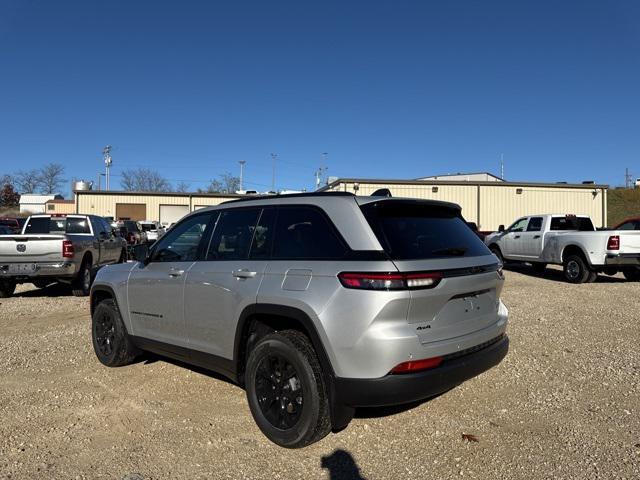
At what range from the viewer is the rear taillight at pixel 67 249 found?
9688mm

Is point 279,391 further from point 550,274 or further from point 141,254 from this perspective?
point 550,274

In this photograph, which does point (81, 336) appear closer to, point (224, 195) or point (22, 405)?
point (22, 405)

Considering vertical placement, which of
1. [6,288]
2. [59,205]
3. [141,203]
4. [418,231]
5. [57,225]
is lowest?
[6,288]

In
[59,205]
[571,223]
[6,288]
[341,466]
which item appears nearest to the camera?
[341,466]

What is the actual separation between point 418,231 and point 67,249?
8.44 metres

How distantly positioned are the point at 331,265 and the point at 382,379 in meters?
0.79

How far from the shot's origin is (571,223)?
14383 mm

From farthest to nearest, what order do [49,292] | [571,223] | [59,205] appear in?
[59,205] → [571,223] → [49,292]

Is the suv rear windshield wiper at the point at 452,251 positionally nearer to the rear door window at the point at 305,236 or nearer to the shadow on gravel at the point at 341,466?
the rear door window at the point at 305,236

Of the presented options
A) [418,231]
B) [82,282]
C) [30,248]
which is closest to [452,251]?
[418,231]

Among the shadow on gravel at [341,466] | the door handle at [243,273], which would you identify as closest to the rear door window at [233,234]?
the door handle at [243,273]

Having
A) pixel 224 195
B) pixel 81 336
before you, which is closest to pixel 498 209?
pixel 224 195

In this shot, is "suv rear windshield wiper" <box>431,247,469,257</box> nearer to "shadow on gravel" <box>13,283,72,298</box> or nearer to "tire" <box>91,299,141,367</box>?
"tire" <box>91,299,141,367</box>

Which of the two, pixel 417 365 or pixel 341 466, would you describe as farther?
pixel 341 466
